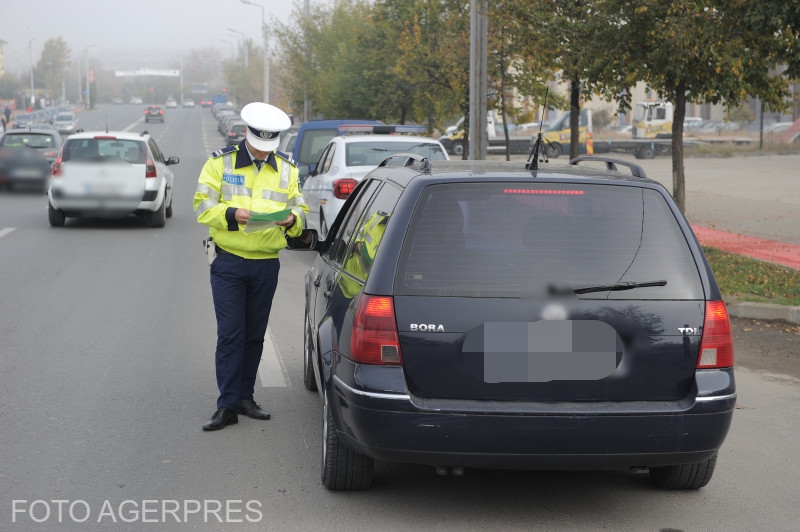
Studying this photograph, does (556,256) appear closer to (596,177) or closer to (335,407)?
(596,177)

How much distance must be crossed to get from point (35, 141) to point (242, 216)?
2296 centimetres

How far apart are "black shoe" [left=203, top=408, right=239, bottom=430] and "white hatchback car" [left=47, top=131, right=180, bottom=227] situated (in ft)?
39.6

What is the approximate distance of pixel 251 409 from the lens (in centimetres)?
642

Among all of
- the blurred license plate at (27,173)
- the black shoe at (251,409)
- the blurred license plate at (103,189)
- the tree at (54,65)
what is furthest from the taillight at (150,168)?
the tree at (54,65)

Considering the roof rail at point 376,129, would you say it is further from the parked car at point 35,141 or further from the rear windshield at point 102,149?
the parked car at point 35,141

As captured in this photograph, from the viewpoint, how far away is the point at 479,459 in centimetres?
445

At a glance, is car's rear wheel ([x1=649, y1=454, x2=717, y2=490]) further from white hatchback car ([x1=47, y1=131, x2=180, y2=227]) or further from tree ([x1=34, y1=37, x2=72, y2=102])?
tree ([x1=34, y1=37, x2=72, y2=102])

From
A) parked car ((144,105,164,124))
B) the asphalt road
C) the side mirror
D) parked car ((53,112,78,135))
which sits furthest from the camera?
parked car ((144,105,164,124))

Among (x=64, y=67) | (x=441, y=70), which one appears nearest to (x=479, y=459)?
(x=441, y=70)

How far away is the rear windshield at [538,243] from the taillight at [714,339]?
0.32 ft

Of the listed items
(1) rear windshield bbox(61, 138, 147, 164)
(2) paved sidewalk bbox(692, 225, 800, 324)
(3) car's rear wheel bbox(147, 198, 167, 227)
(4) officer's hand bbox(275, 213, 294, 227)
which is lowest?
(2) paved sidewalk bbox(692, 225, 800, 324)

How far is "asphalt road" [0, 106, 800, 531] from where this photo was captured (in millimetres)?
4762

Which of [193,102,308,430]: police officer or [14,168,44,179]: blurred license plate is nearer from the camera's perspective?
[193,102,308,430]: police officer

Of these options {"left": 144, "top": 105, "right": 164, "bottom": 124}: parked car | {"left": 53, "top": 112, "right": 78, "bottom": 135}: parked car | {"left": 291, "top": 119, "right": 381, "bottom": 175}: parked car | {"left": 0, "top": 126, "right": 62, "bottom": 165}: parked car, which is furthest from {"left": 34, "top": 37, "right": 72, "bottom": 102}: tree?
{"left": 291, "top": 119, "right": 381, "bottom": 175}: parked car
